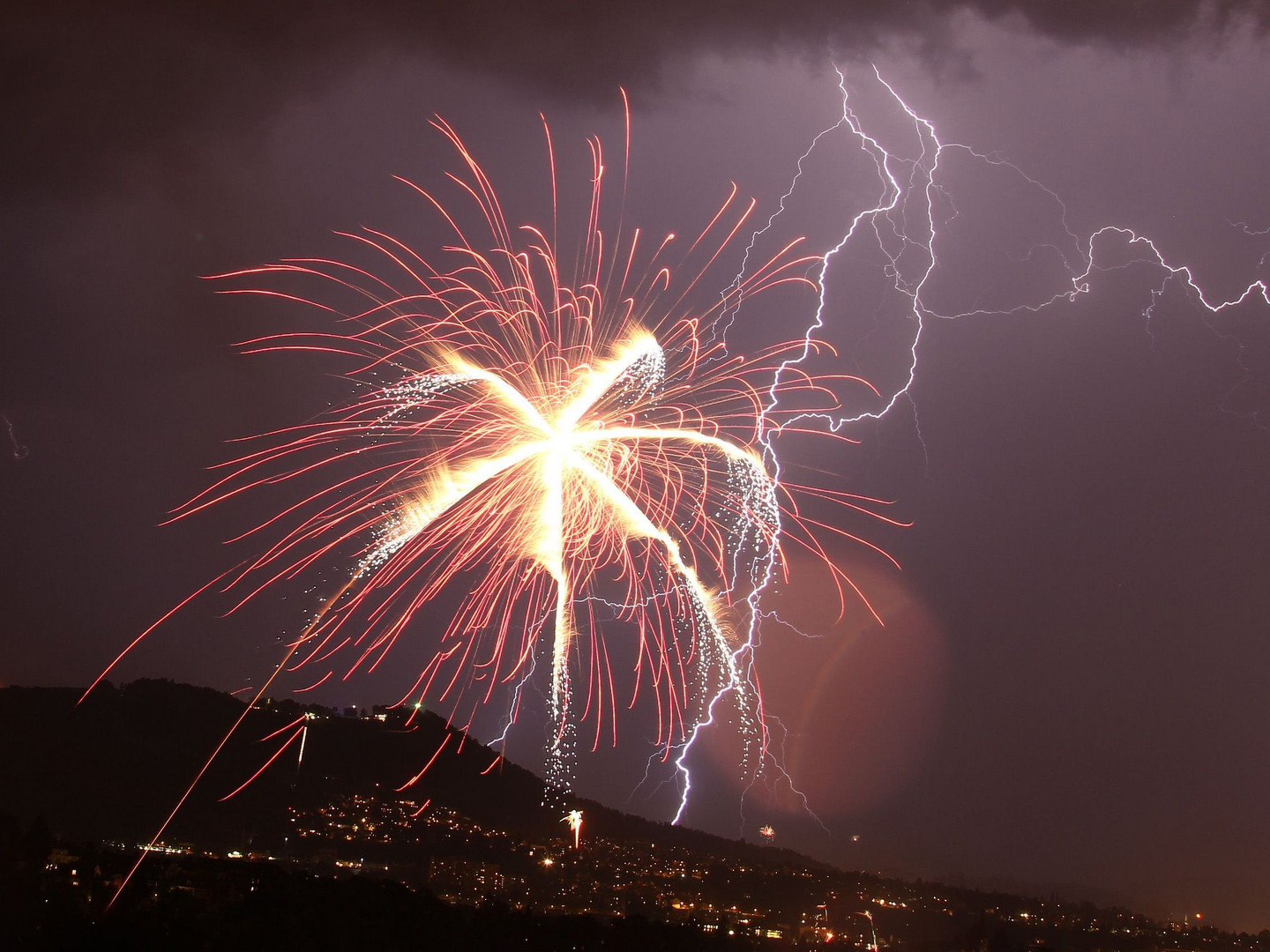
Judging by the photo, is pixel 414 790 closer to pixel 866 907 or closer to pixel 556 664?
pixel 866 907

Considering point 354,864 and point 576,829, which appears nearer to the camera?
point 354,864

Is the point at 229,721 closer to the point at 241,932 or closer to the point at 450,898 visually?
the point at 450,898

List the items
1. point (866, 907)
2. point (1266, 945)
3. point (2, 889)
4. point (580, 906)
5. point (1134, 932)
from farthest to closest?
point (1266, 945) < point (1134, 932) < point (866, 907) < point (580, 906) < point (2, 889)

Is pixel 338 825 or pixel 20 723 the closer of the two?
pixel 20 723

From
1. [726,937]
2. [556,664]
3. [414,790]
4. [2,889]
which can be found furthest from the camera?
[414,790]

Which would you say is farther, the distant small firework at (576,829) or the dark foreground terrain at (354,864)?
the distant small firework at (576,829)

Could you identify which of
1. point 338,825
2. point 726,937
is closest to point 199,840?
point 338,825

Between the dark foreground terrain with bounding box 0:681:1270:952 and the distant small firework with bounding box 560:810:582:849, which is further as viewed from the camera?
the distant small firework with bounding box 560:810:582:849

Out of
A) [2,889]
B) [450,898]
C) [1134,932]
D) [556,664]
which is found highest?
[1134,932]

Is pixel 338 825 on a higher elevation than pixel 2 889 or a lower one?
higher
